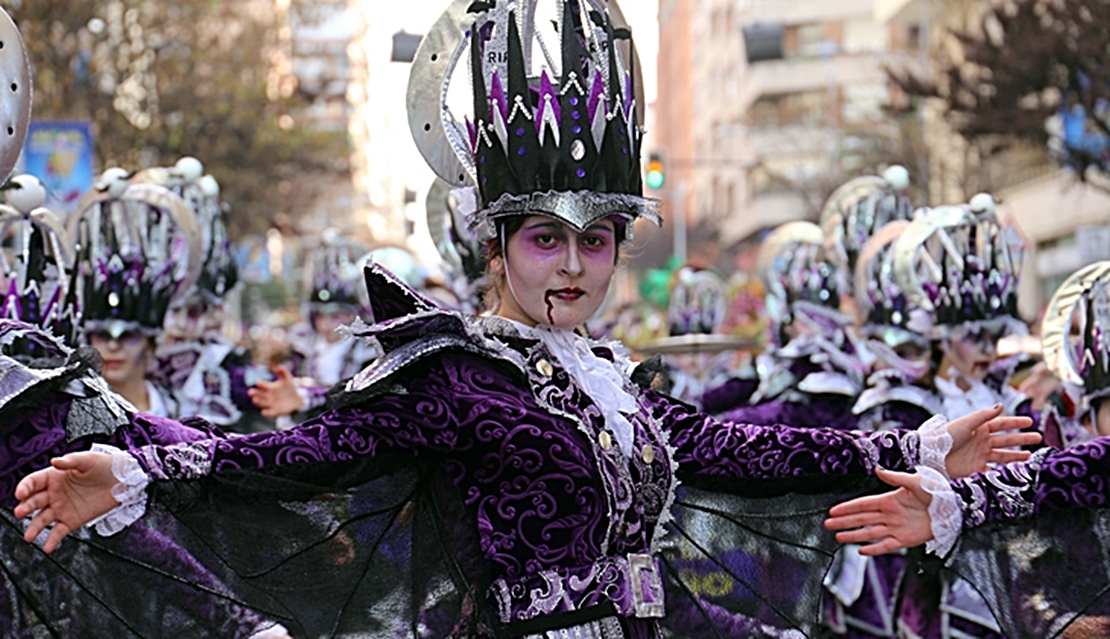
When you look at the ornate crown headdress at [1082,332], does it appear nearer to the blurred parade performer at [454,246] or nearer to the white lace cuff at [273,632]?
the blurred parade performer at [454,246]

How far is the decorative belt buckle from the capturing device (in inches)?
155

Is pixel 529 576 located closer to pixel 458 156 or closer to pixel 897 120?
pixel 458 156

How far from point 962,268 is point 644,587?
3.94 meters

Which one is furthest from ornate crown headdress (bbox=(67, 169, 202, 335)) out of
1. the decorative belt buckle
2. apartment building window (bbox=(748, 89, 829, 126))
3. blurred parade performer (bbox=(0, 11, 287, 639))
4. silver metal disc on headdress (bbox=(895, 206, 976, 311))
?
apartment building window (bbox=(748, 89, 829, 126))

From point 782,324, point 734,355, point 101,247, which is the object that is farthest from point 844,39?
point 101,247

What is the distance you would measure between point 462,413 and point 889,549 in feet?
3.56

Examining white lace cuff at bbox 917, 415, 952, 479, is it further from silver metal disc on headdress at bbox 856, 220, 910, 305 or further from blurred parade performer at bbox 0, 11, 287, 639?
silver metal disc on headdress at bbox 856, 220, 910, 305

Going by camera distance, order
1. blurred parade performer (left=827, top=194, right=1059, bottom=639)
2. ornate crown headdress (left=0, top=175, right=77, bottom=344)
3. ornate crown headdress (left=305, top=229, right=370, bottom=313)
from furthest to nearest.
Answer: ornate crown headdress (left=305, top=229, right=370, bottom=313) → blurred parade performer (left=827, top=194, right=1059, bottom=639) → ornate crown headdress (left=0, top=175, right=77, bottom=344)

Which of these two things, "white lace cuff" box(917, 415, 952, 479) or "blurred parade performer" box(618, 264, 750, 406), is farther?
"blurred parade performer" box(618, 264, 750, 406)

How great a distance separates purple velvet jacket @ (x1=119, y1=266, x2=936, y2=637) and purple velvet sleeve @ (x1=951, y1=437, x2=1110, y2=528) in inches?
39.7

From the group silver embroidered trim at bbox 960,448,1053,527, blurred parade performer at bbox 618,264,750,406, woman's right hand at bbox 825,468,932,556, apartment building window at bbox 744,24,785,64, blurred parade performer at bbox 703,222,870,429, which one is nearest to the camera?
woman's right hand at bbox 825,468,932,556

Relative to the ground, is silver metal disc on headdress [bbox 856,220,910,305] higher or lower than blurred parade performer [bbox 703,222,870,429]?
higher

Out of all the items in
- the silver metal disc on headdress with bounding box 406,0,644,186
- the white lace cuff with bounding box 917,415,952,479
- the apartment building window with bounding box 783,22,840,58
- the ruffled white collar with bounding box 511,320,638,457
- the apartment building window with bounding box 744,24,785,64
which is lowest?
the white lace cuff with bounding box 917,415,952,479

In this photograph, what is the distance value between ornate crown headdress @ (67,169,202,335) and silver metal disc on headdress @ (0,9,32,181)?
246 centimetres
